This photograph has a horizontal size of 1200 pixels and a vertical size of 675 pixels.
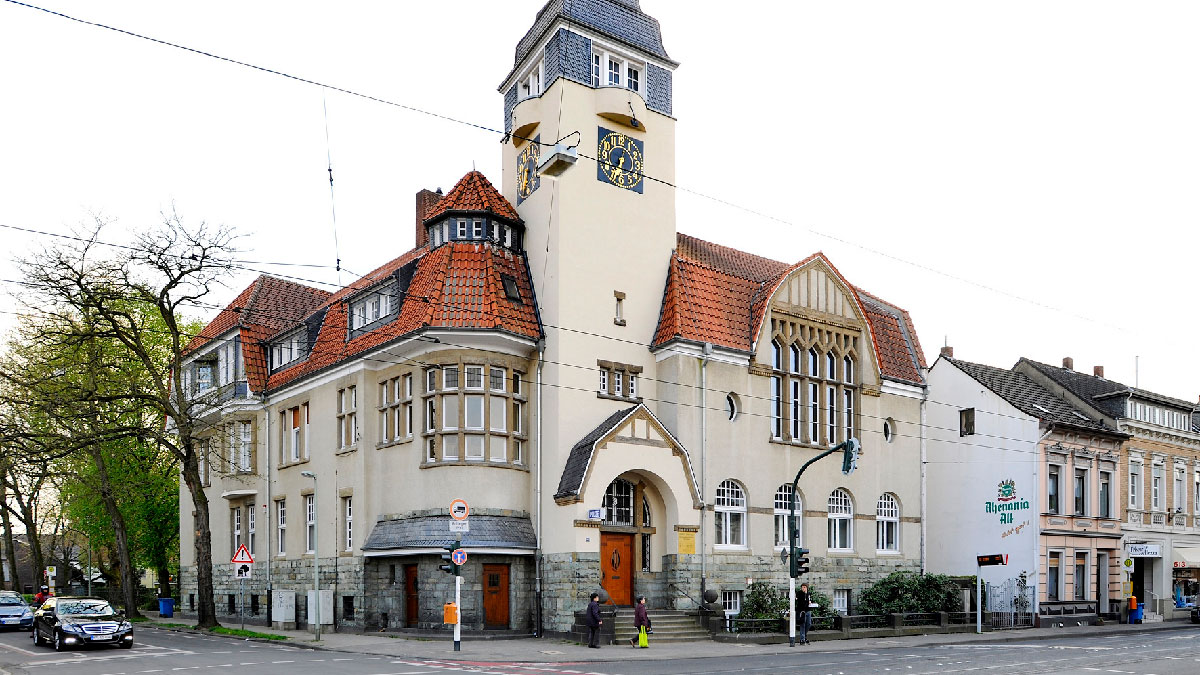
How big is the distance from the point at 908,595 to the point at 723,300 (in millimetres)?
11745

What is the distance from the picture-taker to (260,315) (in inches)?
1761

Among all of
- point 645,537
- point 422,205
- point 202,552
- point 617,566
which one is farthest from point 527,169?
point 202,552

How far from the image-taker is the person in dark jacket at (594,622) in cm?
2852

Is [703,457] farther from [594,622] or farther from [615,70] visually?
[615,70]

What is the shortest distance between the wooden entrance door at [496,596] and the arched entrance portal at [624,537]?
9.45ft

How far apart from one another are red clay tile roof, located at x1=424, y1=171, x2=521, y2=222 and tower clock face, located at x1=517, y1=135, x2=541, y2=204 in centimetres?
73

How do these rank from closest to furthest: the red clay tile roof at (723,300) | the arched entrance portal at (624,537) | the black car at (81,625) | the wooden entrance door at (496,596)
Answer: the black car at (81,625)
the wooden entrance door at (496,596)
the arched entrance portal at (624,537)
the red clay tile roof at (723,300)

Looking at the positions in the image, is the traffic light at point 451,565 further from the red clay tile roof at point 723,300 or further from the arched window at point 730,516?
the red clay tile roof at point 723,300

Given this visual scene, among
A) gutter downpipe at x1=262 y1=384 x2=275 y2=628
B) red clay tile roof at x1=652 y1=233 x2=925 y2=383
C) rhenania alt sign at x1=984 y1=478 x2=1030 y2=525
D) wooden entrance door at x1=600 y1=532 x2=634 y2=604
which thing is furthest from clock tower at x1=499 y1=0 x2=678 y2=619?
rhenania alt sign at x1=984 y1=478 x2=1030 y2=525

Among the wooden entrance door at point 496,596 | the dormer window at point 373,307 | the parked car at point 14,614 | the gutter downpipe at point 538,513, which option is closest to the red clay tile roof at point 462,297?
the dormer window at point 373,307

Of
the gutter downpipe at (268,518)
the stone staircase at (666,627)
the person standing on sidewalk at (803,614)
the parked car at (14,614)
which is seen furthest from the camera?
the gutter downpipe at (268,518)

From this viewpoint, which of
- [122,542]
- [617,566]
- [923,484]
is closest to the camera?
[617,566]

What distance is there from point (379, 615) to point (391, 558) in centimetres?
187

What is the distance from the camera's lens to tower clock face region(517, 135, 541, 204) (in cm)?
3497
